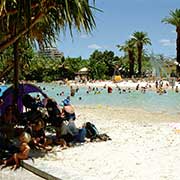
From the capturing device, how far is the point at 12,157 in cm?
804

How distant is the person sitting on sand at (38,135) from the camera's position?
9180mm

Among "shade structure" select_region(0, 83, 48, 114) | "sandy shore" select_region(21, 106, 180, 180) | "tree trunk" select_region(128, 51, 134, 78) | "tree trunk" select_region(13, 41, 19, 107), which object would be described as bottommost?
"sandy shore" select_region(21, 106, 180, 180)

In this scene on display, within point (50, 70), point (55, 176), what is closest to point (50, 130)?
point (55, 176)

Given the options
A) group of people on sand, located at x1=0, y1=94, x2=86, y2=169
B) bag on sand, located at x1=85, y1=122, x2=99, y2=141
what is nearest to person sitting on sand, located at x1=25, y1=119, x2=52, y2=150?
group of people on sand, located at x1=0, y1=94, x2=86, y2=169

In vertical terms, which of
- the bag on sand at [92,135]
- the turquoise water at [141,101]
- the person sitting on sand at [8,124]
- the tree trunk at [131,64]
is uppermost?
the tree trunk at [131,64]

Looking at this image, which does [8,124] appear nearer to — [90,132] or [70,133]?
[70,133]

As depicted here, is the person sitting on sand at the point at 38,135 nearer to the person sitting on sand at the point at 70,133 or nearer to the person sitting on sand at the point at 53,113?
the person sitting on sand at the point at 70,133

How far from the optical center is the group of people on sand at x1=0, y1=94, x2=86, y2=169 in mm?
8172

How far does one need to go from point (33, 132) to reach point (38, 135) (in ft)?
0.44

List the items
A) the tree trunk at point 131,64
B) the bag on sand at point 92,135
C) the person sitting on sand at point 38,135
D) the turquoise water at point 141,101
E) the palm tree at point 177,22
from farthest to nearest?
the tree trunk at point 131,64 < the palm tree at point 177,22 < the turquoise water at point 141,101 < the bag on sand at point 92,135 < the person sitting on sand at point 38,135

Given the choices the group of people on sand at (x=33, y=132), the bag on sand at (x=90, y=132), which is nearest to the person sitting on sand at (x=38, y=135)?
the group of people on sand at (x=33, y=132)

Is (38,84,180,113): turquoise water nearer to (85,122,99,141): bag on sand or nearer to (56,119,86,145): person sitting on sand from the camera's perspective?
(85,122,99,141): bag on sand

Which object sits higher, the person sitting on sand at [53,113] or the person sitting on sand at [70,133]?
the person sitting on sand at [53,113]

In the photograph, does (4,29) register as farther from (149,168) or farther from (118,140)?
(149,168)
